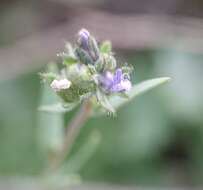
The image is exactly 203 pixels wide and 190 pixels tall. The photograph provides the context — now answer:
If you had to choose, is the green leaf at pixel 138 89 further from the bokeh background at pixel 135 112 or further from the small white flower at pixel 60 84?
the bokeh background at pixel 135 112

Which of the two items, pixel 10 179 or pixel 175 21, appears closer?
pixel 10 179

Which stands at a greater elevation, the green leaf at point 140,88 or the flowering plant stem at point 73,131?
the green leaf at point 140,88

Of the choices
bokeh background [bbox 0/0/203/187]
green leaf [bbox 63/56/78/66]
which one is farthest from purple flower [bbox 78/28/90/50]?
bokeh background [bbox 0/0/203/187]

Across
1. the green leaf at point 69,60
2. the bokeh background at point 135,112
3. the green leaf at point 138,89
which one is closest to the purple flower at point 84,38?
the green leaf at point 69,60

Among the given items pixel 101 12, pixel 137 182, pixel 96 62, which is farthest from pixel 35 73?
pixel 96 62

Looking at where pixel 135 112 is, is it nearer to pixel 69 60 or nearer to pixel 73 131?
pixel 73 131

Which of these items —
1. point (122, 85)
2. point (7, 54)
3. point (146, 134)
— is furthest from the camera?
point (7, 54)

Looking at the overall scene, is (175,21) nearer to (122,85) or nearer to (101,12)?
(101,12)
